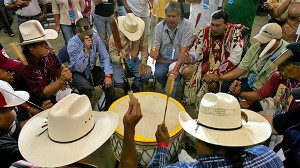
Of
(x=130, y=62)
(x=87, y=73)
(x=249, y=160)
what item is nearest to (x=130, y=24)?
(x=130, y=62)

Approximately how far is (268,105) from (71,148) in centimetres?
215

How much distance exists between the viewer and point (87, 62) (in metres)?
3.24

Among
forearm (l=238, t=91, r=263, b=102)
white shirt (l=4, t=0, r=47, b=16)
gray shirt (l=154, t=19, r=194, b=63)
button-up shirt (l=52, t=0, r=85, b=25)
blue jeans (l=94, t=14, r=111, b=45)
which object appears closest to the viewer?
forearm (l=238, t=91, r=263, b=102)

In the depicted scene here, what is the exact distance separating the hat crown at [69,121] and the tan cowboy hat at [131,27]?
2077 mm

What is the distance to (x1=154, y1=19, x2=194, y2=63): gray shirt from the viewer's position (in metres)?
3.54

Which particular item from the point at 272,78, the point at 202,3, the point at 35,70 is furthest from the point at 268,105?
the point at 35,70

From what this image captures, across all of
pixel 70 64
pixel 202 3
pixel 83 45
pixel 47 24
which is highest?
pixel 202 3

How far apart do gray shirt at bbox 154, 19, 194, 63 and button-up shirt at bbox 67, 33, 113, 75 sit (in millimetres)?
750

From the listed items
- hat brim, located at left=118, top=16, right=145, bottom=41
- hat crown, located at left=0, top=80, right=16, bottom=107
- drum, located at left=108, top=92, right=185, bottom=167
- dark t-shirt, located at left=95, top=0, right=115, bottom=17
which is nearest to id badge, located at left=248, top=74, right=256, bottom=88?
drum, located at left=108, top=92, right=185, bottom=167

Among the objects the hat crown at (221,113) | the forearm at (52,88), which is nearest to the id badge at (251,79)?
the hat crown at (221,113)

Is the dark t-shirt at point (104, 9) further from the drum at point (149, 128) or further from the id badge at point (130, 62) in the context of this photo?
the drum at point (149, 128)

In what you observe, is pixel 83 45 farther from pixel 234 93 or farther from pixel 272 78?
pixel 272 78

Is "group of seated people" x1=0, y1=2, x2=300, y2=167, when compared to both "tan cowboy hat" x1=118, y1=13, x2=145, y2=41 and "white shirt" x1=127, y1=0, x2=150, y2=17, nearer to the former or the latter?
"tan cowboy hat" x1=118, y1=13, x2=145, y2=41

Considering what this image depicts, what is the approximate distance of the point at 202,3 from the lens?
4.20 m
